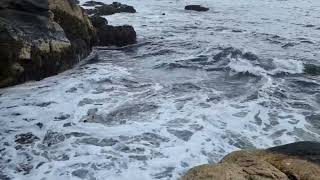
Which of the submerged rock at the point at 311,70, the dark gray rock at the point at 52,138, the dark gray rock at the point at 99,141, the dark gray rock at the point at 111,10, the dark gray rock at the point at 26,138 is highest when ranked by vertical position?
the dark gray rock at the point at 111,10

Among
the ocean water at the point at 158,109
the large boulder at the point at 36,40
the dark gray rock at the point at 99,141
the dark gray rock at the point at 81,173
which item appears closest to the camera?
the dark gray rock at the point at 81,173

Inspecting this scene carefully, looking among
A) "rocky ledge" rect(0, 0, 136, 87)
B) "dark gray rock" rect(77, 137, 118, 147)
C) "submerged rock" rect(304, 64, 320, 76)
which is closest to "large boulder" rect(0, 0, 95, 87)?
"rocky ledge" rect(0, 0, 136, 87)

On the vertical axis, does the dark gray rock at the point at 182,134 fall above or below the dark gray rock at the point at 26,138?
below

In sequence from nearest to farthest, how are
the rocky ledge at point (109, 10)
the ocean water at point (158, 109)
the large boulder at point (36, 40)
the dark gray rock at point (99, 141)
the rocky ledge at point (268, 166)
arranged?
the rocky ledge at point (268, 166)
the ocean water at point (158, 109)
the dark gray rock at point (99, 141)
the large boulder at point (36, 40)
the rocky ledge at point (109, 10)

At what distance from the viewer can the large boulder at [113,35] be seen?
1553 centimetres

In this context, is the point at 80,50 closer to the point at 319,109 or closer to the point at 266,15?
the point at 319,109

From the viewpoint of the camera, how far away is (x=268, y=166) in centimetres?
494

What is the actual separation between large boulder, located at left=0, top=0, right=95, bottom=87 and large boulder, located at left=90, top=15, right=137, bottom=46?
2.05 m

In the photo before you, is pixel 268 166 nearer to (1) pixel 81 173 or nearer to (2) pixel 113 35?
(1) pixel 81 173

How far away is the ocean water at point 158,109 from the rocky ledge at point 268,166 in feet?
4.23

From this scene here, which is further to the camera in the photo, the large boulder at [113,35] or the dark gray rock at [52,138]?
the large boulder at [113,35]

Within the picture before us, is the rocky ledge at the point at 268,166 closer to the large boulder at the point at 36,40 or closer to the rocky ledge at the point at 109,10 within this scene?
the large boulder at the point at 36,40

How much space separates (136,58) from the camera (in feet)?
45.4

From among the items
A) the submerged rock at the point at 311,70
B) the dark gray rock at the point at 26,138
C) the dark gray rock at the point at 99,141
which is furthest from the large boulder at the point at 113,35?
the dark gray rock at the point at 99,141
